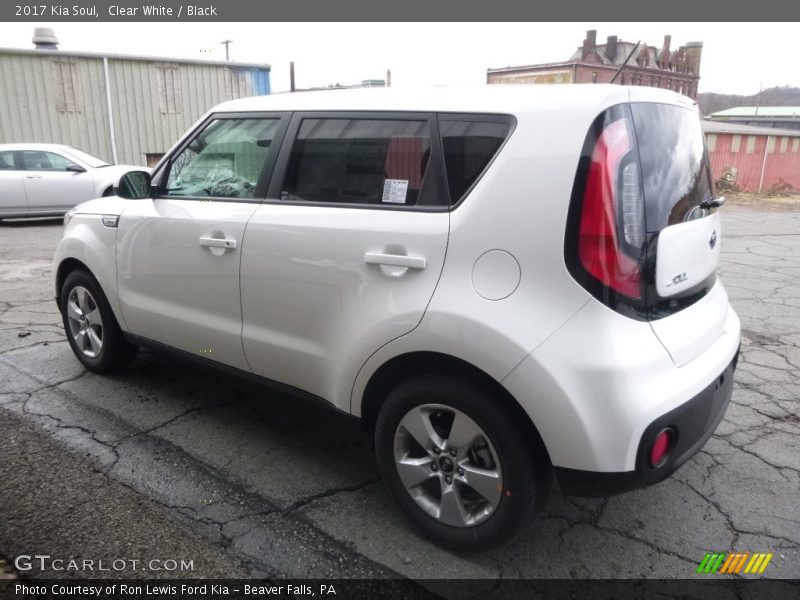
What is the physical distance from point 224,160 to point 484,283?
6.02 ft

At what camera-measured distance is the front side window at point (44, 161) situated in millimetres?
11641

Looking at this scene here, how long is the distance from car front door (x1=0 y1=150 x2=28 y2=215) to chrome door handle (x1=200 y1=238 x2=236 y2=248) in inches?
413

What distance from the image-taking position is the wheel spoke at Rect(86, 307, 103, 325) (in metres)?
4.06

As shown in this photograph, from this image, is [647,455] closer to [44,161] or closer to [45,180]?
[45,180]

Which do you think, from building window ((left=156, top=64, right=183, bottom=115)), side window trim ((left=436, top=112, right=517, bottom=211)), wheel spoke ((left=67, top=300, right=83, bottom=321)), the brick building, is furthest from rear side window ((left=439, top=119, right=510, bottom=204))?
building window ((left=156, top=64, right=183, bottom=115))

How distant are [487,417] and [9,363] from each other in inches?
154

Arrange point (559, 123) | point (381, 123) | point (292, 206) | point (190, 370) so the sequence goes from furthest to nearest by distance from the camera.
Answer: point (190, 370), point (292, 206), point (381, 123), point (559, 123)

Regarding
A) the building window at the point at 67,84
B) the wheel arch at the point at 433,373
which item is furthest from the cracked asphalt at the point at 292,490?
the building window at the point at 67,84

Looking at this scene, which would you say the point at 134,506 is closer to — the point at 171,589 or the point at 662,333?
the point at 171,589

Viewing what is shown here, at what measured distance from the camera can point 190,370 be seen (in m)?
4.41

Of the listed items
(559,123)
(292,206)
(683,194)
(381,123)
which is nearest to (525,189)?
(559,123)

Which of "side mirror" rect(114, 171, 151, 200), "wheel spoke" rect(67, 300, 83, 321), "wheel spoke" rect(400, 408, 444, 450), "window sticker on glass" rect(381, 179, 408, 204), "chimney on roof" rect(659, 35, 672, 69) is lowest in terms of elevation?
"wheel spoke" rect(67, 300, 83, 321)

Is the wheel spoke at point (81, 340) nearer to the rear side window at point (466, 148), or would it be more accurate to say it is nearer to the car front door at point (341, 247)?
the car front door at point (341, 247)

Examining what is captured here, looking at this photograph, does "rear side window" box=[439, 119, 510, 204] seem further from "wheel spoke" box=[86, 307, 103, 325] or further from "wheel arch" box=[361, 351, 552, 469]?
"wheel spoke" box=[86, 307, 103, 325]
